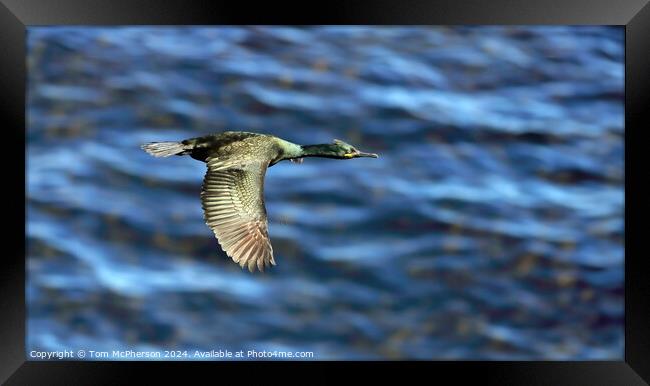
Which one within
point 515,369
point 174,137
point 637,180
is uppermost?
point 174,137

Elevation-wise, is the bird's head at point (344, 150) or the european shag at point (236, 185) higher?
the bird's head at point (344, 150)

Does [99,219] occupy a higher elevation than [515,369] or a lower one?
higher

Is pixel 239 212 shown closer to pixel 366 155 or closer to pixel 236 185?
pixel 236 185

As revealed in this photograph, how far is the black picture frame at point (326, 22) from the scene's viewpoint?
618 centimetres

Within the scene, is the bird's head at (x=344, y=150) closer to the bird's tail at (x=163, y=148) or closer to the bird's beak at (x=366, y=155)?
the bird's beak at (x=366, y=155)

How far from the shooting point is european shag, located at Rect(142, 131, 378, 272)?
6.15 meters

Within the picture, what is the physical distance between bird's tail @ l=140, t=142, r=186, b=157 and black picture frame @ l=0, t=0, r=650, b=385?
69 centimetres

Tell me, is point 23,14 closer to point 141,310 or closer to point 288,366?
point 141,310

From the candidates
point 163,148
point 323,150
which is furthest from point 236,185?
point 323,150

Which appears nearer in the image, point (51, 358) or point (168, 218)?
point (51, 358)

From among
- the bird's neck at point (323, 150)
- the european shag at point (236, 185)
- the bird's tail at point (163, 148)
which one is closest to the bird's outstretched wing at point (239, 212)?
the european shag at point (236, 185)

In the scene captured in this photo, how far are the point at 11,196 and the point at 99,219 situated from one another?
43.0 inches

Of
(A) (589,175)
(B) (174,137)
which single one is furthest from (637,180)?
(B) (174,137)

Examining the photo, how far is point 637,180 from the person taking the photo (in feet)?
20.6
